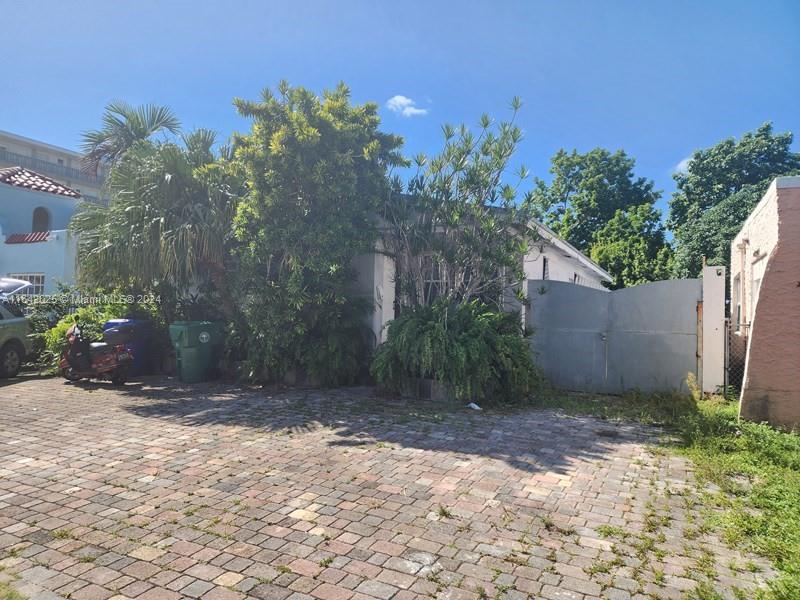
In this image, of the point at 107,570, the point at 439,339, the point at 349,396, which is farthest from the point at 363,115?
the point at 107,570

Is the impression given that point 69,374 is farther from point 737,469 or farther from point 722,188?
point 722,188

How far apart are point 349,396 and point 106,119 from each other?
30.0 feet

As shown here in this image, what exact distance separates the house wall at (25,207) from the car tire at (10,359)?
30.9ft

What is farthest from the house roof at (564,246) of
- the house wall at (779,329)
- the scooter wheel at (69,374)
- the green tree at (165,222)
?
the scooter wheel at (69,374)

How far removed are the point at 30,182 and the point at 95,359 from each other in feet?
48.9

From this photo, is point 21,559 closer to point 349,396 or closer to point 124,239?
point 349,396

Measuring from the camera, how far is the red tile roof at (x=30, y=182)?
19.4m

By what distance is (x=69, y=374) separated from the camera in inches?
381

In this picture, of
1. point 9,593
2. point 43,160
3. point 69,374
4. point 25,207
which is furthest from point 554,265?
point 43,160

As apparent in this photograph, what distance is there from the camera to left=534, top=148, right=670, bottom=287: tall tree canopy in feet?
76.7

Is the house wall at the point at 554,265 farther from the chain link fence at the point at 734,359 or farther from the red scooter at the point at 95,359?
the red scooter at the point at 95,359

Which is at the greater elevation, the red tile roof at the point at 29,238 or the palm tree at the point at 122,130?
the palm tree at the point at 122,130

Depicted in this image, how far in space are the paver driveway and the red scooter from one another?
8.92 ft

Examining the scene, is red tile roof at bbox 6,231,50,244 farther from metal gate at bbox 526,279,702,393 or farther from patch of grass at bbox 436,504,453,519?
patch of grass at bbox 436,504,453,519
